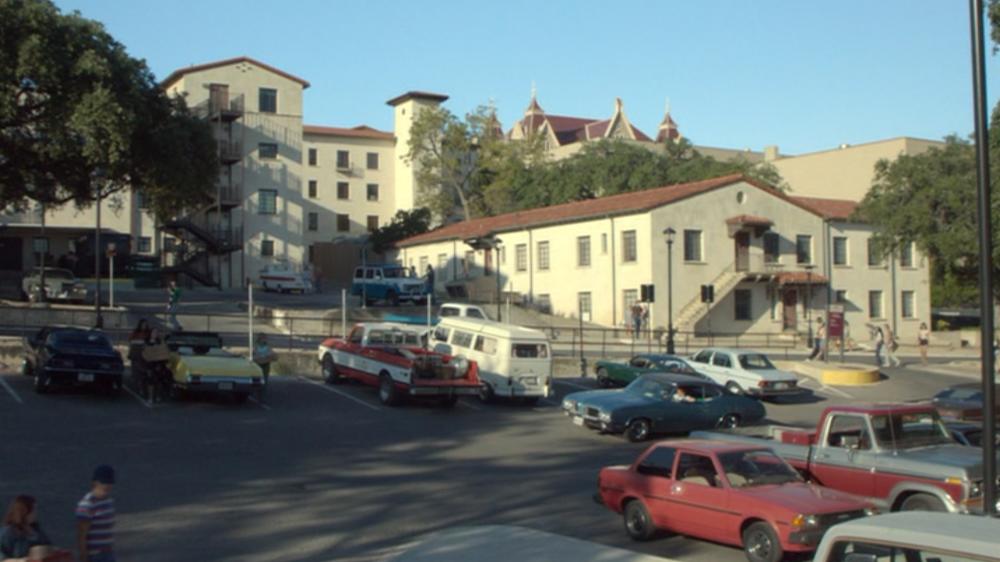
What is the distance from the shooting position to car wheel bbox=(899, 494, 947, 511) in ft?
43.0

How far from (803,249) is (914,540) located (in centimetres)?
5150

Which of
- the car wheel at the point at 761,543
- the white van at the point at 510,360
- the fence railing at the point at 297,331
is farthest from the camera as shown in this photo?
the fence railing at the point at 297,331

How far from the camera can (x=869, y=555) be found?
247 inches

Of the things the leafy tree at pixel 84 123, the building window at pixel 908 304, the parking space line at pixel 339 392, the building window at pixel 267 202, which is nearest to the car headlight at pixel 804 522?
the parking space line at pixel 339 392

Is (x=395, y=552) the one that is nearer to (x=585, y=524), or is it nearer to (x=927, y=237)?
(x=585, y=524)

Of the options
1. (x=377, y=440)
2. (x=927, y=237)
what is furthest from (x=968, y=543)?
(x=927, y=237)

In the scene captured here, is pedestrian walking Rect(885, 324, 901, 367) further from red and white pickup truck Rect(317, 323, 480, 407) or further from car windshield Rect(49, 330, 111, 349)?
car windshield Rect(49, 330, 111, 349)

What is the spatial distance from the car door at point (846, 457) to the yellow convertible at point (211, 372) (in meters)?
12.9

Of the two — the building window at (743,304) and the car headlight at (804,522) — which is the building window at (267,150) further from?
the car headlight at (804,522)

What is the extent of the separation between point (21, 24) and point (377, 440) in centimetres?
1930

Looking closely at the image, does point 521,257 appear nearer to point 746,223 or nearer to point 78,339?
point 746,223

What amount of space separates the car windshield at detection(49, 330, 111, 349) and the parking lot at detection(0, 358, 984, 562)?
114cm

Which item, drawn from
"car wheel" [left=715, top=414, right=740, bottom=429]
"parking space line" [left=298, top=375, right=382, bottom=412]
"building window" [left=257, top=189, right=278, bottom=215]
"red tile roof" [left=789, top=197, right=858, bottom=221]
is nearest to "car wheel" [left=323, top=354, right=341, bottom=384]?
"parking space line" [left=298, top=375, right=382, bottom=412]

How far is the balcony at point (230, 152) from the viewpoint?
67625 millimetres
